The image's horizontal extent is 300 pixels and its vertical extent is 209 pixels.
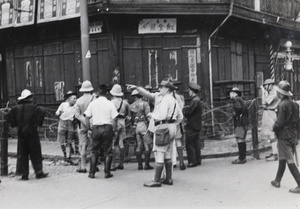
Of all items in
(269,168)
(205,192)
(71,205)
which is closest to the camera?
(71,205)

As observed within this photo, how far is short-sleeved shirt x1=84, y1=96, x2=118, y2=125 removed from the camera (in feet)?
28.5

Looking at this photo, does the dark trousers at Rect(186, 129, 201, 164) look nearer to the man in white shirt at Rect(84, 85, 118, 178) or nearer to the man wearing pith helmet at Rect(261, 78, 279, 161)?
the man wearing pith helmet at Rect(261, 78, 279, 161)

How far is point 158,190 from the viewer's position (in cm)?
734

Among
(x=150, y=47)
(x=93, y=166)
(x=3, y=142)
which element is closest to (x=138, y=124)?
(x=93, y=166)

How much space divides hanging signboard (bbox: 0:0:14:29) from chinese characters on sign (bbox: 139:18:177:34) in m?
5.74

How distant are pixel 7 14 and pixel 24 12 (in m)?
1.07

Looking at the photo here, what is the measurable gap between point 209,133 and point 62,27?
695 cm

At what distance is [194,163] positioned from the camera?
970cm

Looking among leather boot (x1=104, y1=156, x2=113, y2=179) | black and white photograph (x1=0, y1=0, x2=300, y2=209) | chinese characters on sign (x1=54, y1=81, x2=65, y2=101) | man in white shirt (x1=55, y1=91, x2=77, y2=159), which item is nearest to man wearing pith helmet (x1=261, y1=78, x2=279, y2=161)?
black and white photograph (x1=0, y1=0, x2=300, y2=209)

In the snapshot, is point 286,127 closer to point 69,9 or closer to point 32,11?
point 69,9

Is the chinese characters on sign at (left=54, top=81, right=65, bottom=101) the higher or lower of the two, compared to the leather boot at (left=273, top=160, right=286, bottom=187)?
higher

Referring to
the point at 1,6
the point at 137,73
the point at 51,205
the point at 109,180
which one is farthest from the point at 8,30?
the point at 51,205

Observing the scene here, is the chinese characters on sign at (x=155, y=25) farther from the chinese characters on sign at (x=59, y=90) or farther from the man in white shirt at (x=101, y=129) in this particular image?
the man in white shirt at (x=101, y=129)

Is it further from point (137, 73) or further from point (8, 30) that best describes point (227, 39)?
point (8, 30)
